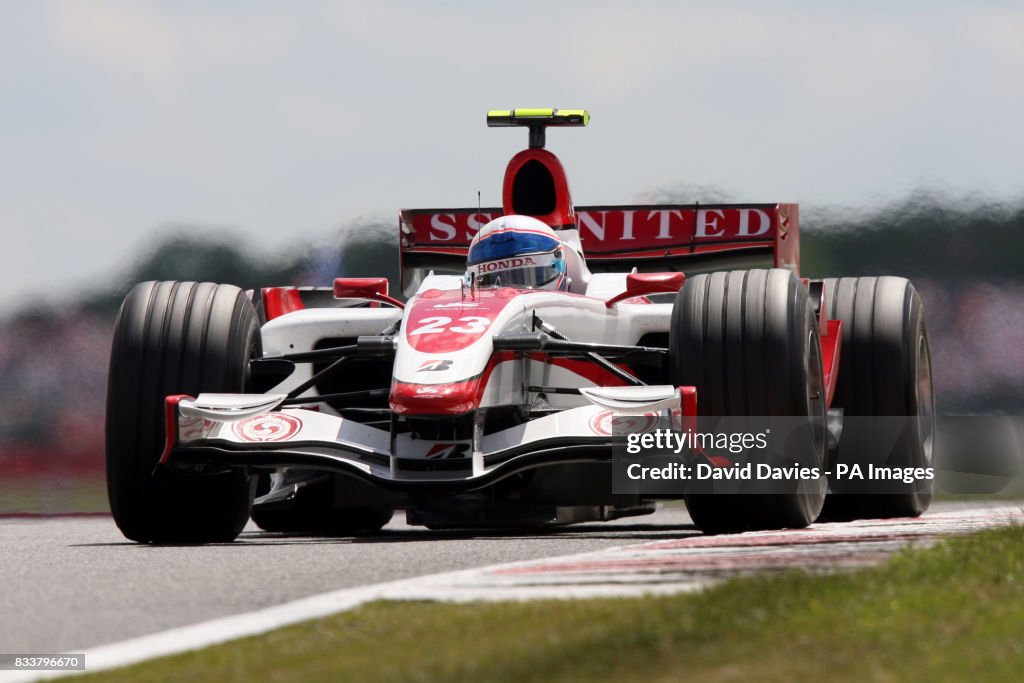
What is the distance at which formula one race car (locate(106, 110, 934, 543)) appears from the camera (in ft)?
31.7

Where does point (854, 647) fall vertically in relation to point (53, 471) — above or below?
above

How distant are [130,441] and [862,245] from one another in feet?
39.2

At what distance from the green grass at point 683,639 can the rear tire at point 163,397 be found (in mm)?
4894

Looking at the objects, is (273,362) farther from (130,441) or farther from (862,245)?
(862,245)

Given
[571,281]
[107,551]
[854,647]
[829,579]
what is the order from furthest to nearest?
[571,281] → [107,551] → [829,579] → [854,647]

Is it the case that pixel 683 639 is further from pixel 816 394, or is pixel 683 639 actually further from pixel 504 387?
pixel 816 394

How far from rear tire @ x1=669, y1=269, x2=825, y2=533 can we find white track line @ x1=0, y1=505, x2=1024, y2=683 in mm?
1186

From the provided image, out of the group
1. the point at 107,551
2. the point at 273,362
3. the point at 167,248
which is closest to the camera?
the point at 107,551

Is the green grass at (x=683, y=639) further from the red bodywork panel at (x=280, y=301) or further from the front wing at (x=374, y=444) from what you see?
the red bodywork panel at (x=280, y=301)

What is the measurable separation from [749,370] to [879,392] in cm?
254

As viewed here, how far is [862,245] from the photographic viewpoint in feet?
66.8

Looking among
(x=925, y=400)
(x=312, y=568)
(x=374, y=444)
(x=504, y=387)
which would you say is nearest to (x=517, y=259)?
(x=504, y=387)

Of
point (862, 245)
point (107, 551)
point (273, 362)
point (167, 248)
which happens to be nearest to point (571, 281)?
point (273, 362)

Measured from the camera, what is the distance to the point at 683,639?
466cm
